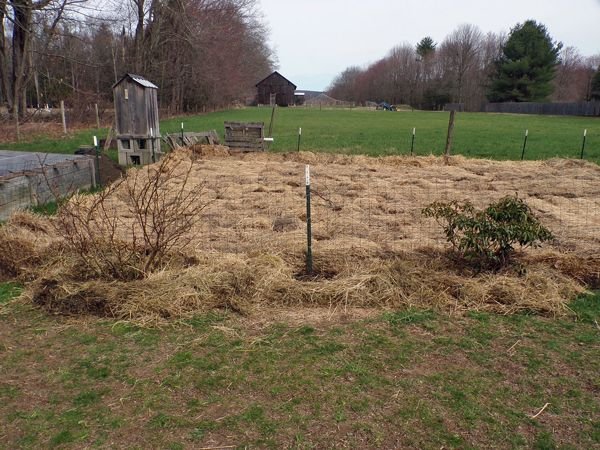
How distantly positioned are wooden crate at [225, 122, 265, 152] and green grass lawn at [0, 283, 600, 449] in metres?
12.9

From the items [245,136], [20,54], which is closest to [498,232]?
[245,136]

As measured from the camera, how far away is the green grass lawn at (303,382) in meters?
2.77

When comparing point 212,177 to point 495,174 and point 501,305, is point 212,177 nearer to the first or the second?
point 495,174

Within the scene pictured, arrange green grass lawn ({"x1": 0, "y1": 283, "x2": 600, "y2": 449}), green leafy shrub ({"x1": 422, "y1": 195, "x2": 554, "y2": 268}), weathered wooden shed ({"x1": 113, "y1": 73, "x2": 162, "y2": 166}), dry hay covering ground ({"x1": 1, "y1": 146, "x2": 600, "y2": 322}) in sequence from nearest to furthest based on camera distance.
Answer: green grass lawn ({"x1": 0, "y1": 283, "x2": 600, "y2": 449}), dry hay covering ground ({"x1": 1, "y1": 146, "x2": 600, "y2": 322}), green leafy shrub ({"x1": 422, "y1": 195, "x2": 554, "y2": 268}), weathered wooden shed ({"x1": 113, "y1": 73, "x2": 162, "y2": 166})

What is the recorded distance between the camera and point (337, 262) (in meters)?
5.42

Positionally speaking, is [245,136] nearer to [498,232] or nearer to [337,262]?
[337,262]

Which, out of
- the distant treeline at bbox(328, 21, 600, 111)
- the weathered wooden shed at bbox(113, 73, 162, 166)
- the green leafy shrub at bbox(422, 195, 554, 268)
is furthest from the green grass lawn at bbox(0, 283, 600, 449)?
the distant treeline at bbox(328, 21, 600, 111)

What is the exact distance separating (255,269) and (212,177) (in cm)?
683

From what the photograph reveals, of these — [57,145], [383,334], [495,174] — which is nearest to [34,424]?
[383,334]

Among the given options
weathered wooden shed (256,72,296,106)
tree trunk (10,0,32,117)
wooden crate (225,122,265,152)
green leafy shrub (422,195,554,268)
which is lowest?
green leafy shrub (422,195,554,268)

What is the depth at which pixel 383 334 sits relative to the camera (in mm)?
4012

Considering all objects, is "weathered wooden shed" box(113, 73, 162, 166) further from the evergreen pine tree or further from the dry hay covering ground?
the evergreen pine tree

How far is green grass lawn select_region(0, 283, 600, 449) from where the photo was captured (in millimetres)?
2768

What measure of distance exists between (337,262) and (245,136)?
12.1 meters
